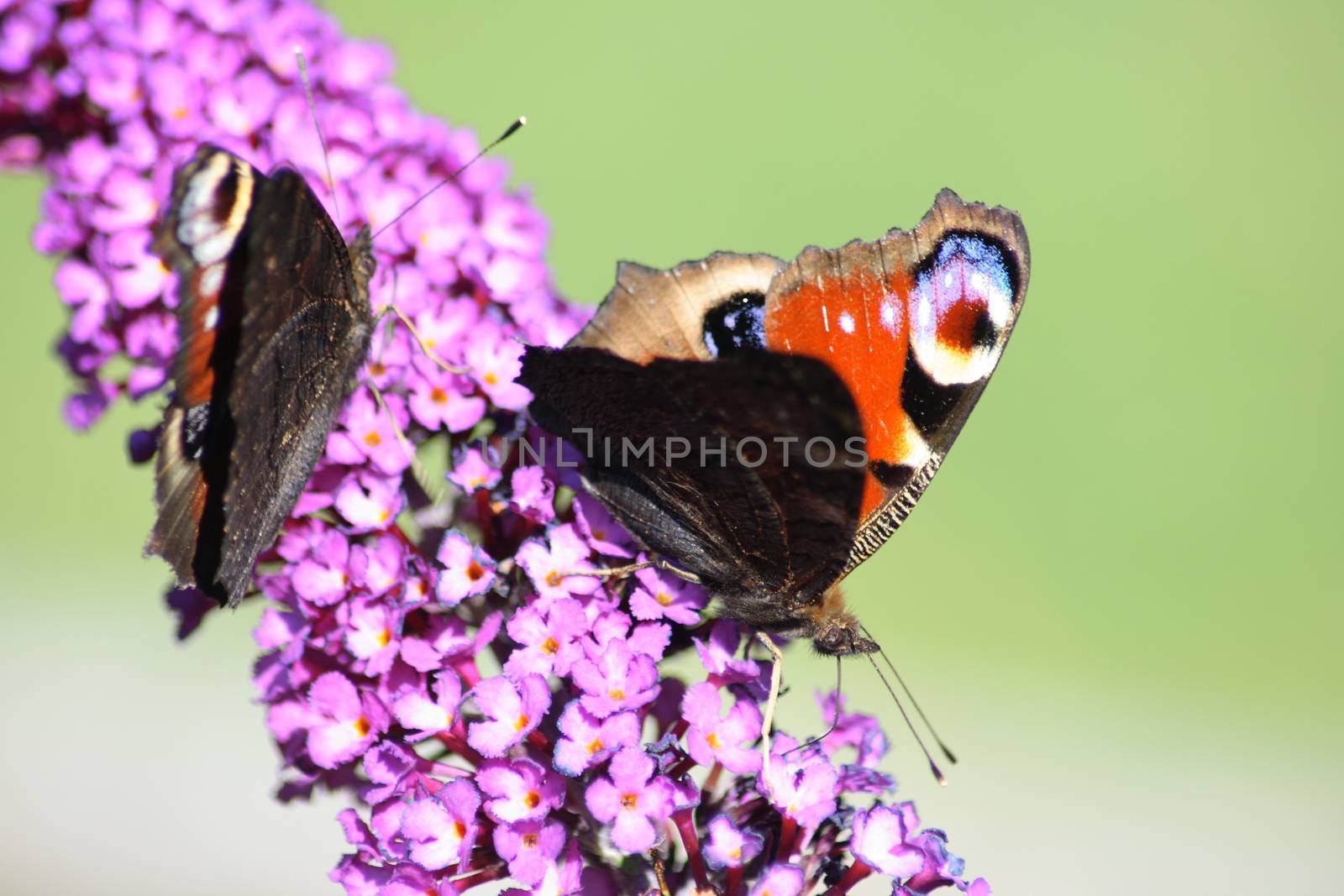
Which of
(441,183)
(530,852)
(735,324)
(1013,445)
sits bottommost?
(530,852)

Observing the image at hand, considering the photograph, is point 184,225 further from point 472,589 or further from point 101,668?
point 101,668

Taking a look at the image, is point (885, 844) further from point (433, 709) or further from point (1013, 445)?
point (1013, 445)

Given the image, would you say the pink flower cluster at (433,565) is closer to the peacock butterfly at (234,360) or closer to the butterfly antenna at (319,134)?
the butterfly antenna at (319,134)

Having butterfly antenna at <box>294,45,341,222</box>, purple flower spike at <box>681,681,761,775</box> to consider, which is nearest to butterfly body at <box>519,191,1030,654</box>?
purple flower spike at <box>681,681,761,775</box>

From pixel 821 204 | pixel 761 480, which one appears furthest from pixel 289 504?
pixel 821 204

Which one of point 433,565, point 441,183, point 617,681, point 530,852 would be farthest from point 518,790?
point 441,183

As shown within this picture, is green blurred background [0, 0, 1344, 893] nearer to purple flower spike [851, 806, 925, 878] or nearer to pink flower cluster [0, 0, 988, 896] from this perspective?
pink flower cluster [0, 0, 988, 896]

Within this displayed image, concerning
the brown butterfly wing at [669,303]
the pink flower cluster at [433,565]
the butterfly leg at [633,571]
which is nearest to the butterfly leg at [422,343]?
the pink flower cluster at [433,565]
